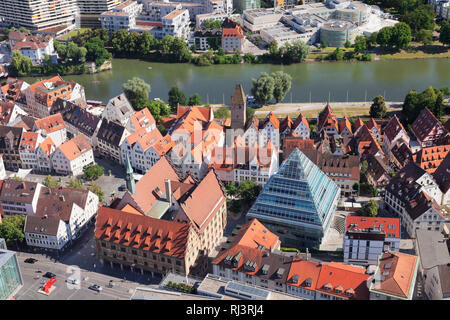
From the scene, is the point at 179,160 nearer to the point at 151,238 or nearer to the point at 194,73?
the point at 151,238

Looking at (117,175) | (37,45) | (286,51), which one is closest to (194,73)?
(286,51)

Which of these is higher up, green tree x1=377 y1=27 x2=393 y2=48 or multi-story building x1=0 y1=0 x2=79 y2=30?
multi-story building x1=0 y1=0 x2=79 y2=30

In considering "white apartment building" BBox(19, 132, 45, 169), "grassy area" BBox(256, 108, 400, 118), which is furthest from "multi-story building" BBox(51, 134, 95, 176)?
"grassy area" BBox(256, 108, 400, 118)

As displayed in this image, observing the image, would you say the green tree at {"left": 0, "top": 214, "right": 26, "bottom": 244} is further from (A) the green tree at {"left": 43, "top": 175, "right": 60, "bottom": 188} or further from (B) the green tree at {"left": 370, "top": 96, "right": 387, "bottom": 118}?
(B) the green tree at {"left": 370, "top": 96, "right": 387, "bottom": 118}

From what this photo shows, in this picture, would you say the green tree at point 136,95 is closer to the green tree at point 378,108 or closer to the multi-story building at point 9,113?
the multi-story building at point 9,113

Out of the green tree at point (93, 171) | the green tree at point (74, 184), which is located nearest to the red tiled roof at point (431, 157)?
the green tree at point (93, 171)

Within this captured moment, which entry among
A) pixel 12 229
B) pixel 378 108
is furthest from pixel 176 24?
pixel 12 229

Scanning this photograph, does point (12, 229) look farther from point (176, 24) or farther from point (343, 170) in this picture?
point (176, 24)
